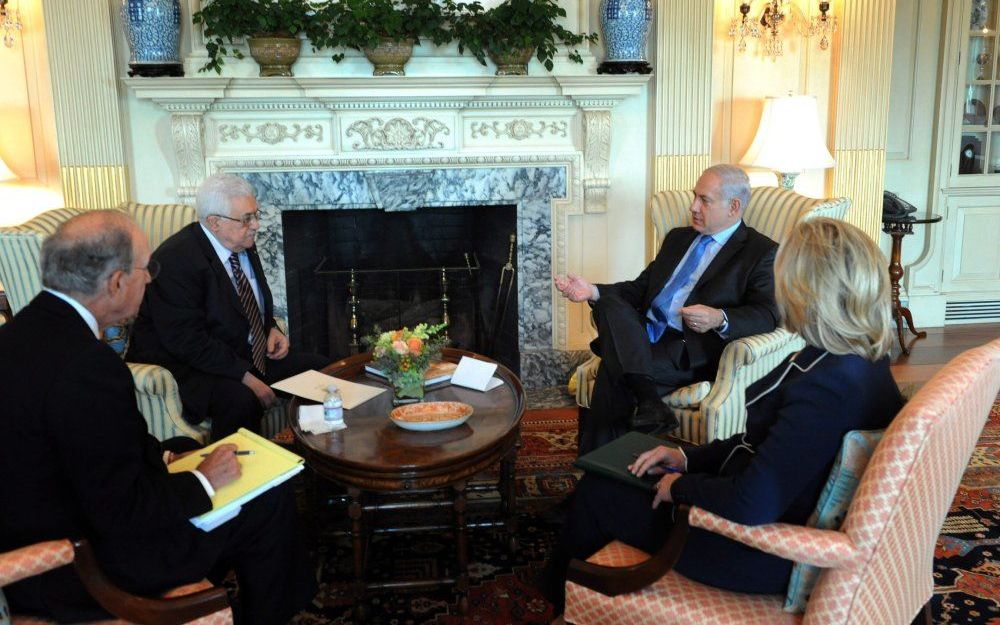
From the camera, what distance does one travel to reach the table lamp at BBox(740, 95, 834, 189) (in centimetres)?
410

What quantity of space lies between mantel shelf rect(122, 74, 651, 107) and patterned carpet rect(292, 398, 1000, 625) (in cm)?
183

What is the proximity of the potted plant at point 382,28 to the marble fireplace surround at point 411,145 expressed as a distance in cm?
11

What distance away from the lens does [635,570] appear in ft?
5.79

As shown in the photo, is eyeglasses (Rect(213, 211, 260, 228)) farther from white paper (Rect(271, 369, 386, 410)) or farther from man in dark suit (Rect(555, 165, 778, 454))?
man in dark suit (Rect(555, 165, 778, 454))

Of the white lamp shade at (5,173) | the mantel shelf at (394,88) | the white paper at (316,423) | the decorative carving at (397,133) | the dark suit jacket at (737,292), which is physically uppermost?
the mantel shelf at (394,88)

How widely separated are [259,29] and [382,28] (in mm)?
556

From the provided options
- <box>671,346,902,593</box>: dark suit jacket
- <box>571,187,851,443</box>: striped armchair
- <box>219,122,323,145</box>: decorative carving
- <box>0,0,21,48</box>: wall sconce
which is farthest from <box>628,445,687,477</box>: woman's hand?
<box>0,0,21,48</box>: wall sconce

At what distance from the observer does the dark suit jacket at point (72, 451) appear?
159cm

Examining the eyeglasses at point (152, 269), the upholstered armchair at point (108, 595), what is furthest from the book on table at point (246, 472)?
the eyeglasses at point (152, 269)

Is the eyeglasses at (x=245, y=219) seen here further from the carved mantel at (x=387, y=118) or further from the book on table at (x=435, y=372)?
the carved mantel at (x=387, y=118)

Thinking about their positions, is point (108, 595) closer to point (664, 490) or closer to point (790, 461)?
point (664, 490)

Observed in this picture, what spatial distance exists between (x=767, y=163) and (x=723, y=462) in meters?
2.47

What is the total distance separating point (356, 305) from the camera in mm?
4676

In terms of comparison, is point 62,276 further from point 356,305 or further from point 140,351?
point 356,305
